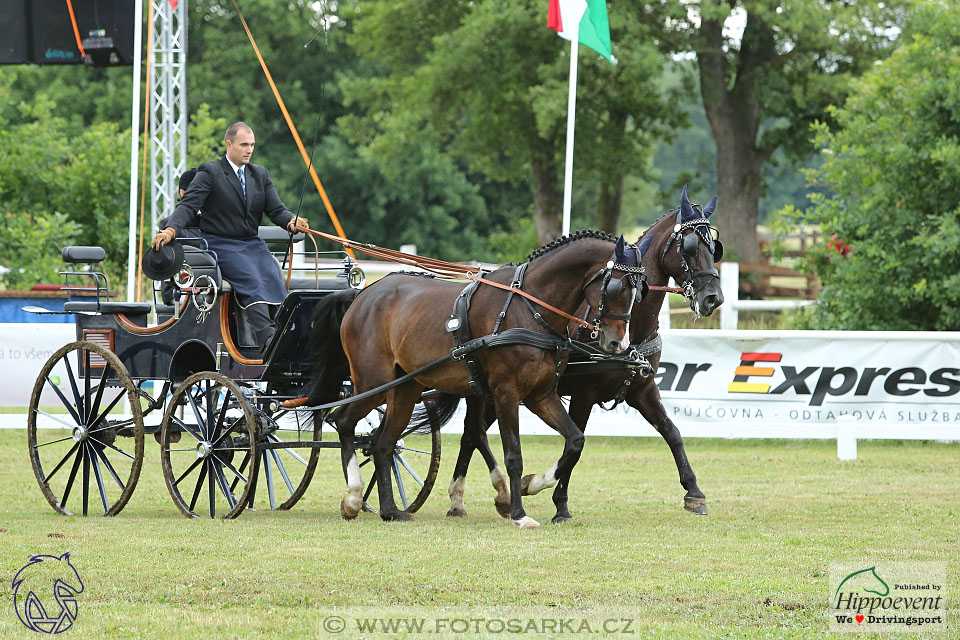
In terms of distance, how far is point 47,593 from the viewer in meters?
6.13

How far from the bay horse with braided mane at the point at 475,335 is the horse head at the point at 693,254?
0.37 meters

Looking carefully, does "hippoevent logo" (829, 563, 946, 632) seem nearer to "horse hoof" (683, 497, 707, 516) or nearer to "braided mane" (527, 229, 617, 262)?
"horse hoof" (683, 497, 707, 516)

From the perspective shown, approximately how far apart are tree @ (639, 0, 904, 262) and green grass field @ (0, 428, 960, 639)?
1699cm

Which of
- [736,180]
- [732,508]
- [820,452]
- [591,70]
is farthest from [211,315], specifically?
[736,180]

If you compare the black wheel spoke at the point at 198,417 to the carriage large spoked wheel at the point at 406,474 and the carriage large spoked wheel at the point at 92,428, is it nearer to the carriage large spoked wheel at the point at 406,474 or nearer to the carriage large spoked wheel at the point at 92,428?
the carriage large spoked wheel at the point at 92,428

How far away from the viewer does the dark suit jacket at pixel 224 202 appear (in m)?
9.27

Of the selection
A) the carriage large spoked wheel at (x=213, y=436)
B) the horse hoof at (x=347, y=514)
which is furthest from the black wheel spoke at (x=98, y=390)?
the horse hoof at (x=347, y=514)

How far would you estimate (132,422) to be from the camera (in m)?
9.53

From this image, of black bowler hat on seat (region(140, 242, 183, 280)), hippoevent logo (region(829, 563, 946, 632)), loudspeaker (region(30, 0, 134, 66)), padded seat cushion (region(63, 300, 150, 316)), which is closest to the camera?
hippoevent logo (region(829, 563, 946, 632))

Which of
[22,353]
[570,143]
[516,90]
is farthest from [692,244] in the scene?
[516,90]

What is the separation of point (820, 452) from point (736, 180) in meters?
15.6

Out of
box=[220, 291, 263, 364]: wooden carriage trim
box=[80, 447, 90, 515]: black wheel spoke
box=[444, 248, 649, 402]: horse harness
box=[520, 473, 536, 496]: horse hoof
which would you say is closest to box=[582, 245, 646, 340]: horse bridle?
box=[444, 248, 649, 402]: horse harness

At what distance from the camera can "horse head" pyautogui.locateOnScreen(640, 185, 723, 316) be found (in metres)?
8.33

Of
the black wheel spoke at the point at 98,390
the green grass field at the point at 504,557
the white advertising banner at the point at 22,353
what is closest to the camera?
the green grass field at the point at 504,557
